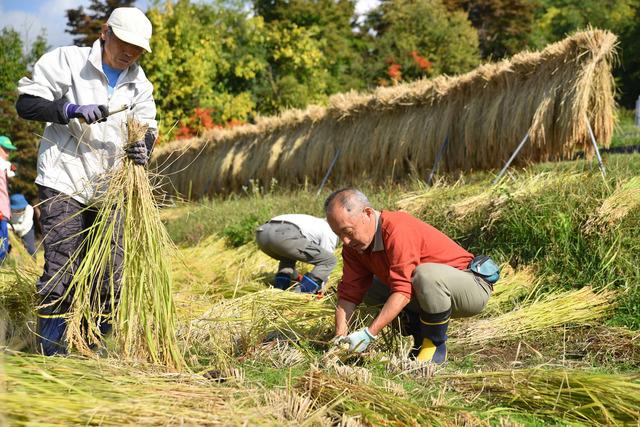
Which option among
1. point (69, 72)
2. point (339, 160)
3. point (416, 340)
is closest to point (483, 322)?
point (416, 340)

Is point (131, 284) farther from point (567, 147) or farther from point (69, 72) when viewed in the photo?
point (567, 147)

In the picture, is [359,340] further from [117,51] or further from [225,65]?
[225,65]

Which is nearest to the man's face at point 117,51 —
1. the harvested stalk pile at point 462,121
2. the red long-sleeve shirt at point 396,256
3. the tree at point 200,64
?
the harvested stalk pile at point 462,121

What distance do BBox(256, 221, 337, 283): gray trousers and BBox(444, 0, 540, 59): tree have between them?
79.1 feet

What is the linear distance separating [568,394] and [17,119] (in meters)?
15.7

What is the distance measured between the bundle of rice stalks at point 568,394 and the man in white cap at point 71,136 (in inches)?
73.0

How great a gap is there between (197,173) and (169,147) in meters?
0.89

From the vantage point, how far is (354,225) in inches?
131

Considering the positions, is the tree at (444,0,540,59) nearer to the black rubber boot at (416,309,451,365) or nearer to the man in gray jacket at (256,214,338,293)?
the man in gray jacket at (256,214,338,293)

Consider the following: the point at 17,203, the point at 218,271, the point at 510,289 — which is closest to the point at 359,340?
the point at 510,289

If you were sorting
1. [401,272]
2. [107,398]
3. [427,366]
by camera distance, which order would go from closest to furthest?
1. [107,398]
2. [427,366]
3. [401,272]

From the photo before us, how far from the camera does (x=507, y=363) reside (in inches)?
140

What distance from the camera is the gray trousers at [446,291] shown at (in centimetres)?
339

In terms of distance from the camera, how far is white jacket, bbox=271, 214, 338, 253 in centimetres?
568
